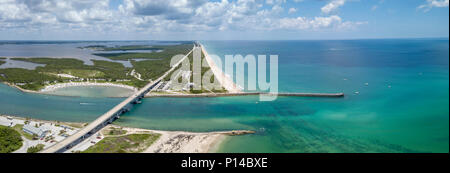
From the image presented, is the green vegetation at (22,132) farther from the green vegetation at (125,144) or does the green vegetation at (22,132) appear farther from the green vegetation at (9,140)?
the green vegetation at (125,144)

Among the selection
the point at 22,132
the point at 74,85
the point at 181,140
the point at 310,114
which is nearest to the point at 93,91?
the point at 74,85

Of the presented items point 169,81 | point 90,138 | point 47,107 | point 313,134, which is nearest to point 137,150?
point 90,138

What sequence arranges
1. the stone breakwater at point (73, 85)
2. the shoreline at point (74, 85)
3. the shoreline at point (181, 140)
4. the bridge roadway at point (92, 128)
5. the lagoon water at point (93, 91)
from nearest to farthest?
the bridge roadway at point (92, 128)
the shoreline at point (181, 140)
the lagoon water at point (93, 91)
the shoreline at point (74, 85)
the stone breakwater at point (73, 85)

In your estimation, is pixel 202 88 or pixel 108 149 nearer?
pixel 108 149

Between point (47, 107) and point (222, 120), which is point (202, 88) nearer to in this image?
point (222, 120)

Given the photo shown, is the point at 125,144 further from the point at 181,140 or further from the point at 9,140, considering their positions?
the point at 9,140

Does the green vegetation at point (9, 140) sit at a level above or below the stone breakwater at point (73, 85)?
below

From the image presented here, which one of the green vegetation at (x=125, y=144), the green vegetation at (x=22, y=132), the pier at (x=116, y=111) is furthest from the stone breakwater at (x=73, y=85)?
the green vegetation at (x=125, y=144)
